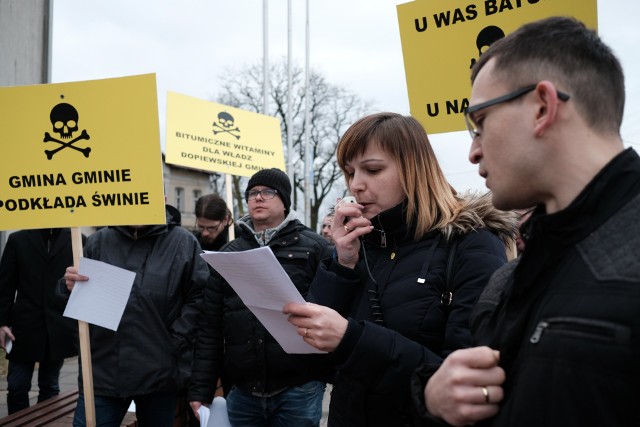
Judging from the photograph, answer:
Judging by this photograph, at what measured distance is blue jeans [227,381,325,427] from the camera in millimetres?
3189

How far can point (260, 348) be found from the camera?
322 centimetres

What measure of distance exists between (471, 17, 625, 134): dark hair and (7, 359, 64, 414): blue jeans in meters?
5.20

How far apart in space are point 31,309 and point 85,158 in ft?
8.19

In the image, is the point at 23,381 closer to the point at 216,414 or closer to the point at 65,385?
the point at 65,385

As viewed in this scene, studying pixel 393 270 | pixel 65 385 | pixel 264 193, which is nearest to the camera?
pixel 393 270

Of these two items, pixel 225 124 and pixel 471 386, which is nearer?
pixel 471 386

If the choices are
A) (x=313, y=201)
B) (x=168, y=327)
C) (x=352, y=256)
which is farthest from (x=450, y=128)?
(x=313, y=201)

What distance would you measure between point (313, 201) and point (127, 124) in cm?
3627

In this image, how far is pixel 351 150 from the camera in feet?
7.22

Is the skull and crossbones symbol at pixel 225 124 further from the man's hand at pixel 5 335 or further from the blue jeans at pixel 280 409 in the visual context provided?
the blue jeans at pixel 280 409

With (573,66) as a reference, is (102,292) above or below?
below

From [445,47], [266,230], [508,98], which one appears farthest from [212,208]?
[508,98]

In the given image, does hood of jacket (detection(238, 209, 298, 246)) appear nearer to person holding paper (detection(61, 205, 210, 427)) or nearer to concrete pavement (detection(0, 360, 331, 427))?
person holding paper (detection(61, 205, 210, 427))

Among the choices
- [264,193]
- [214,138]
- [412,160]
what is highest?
[214,138]
